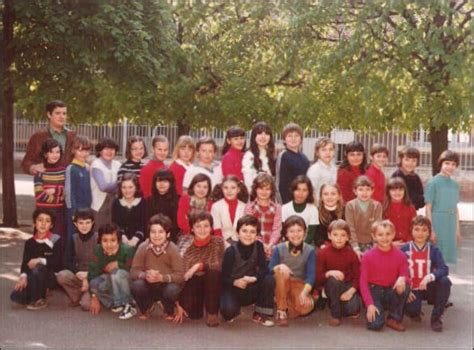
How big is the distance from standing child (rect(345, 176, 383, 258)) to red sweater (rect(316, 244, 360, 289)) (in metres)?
0.54

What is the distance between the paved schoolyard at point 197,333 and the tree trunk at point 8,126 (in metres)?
5.00

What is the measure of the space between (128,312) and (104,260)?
1.91 ft

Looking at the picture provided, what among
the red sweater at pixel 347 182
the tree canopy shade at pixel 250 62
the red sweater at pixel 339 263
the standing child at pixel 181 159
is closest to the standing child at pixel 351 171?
the red sweater at pixel 347 182

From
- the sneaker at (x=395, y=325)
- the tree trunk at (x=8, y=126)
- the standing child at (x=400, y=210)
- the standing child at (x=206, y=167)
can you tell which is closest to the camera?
the sneaker at (x=395, y=325)

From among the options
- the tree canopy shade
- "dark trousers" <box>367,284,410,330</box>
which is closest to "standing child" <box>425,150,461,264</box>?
"dark trousers" <box>367,284,410,330</box>

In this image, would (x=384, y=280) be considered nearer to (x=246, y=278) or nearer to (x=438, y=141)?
(x=246, y=278)

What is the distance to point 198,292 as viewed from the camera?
6609 mm

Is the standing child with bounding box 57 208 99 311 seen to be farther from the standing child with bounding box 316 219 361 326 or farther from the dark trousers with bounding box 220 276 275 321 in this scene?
the standing child with bounding box 316 219 361 326

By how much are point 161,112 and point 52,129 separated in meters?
6.62

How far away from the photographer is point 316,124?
14.5 meters

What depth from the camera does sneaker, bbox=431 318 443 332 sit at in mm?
6426

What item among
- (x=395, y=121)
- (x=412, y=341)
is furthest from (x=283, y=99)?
(x=412, y=341)

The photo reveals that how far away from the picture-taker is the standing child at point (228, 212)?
730cm

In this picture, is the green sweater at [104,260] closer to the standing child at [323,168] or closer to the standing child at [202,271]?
the standing child at [202,271]
